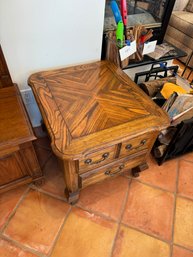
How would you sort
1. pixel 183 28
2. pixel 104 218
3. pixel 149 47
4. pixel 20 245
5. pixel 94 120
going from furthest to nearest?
pixel 183 28 → pixel 149 47 → pixel 104 218 → pixel 20 245 → pixel 94 120

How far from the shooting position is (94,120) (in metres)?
0.80

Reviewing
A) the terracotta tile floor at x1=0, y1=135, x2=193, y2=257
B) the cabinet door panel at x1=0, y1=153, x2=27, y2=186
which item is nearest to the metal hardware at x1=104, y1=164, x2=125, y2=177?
the terracotta tile floor at x1=0, y1=135, x2=193, y2=257

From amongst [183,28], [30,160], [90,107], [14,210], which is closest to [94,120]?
[90,107]

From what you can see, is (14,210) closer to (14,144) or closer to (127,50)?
(14,144)

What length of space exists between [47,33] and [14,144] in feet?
2.01

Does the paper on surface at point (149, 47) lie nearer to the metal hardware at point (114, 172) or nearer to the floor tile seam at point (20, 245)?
the metal hardware at point (114, 172)

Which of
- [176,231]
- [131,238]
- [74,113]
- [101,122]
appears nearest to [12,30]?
[74,113]

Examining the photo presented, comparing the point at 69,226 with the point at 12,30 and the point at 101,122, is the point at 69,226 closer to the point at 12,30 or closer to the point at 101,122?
the point at 101,122

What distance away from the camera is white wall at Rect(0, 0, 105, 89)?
33.9 inches

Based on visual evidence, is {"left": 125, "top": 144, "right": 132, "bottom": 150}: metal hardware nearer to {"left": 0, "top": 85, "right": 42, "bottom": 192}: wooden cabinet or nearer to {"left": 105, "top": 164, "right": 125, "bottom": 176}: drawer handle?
{"left": 105, "top": 164, "right": 125, "bottom": 176}: drawer handle

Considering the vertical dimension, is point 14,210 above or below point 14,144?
below

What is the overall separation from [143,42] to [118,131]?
2.59 feet

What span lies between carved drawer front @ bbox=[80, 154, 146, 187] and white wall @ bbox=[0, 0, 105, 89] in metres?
0.68

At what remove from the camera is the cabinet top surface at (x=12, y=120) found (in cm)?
82
